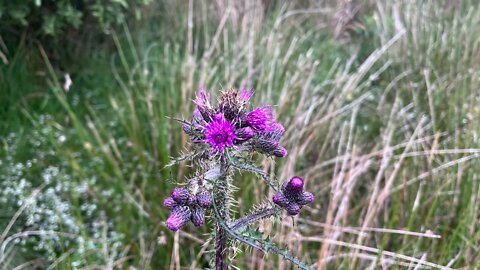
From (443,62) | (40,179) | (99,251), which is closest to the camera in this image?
(99,251)

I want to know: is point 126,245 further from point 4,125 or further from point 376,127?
point 376,127

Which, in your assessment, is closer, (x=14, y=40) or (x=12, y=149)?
(x=12, y=149)

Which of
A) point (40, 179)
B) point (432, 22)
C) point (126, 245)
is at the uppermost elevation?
point (432, 22)

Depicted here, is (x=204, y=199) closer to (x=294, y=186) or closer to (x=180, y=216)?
(x=180, y=216)

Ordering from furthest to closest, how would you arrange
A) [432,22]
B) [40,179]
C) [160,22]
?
[160,22]
[432,22]
[40,179]

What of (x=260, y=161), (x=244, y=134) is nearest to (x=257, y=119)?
(x=244, y=134)

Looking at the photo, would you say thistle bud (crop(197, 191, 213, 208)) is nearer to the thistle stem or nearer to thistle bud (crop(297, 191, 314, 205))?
the thistle stem

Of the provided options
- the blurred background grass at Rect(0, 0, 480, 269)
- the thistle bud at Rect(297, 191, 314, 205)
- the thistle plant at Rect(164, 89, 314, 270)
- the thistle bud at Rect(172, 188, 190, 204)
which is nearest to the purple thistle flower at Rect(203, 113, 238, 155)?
the thistle plant at Rect(164, 89, 314, 270)

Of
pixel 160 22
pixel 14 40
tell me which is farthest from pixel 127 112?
pixel 160 22
